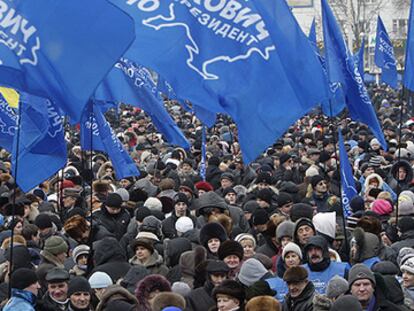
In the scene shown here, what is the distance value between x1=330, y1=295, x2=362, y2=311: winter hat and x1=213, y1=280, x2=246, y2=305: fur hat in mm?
833

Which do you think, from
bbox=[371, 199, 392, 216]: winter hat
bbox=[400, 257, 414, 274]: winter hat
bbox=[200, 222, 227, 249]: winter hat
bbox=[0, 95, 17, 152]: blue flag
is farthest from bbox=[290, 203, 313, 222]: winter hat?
bbox=[0, 95, 17, 152]: blue flag

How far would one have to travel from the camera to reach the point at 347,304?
7.32 meters

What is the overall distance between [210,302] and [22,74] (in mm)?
1940

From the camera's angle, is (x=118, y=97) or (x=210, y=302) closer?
(x=210, y=302)

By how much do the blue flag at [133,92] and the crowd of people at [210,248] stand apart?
2.32 ft

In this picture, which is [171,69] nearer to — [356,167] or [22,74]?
[22,74]

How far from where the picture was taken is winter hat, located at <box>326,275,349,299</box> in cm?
806

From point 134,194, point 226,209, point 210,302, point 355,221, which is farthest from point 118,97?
point 210,302

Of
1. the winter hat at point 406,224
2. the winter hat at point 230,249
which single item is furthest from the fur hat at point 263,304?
the winter hat at point 406,224

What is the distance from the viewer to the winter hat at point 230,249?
9219 mm

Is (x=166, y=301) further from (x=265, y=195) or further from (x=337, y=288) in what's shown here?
(x=265, y=195)

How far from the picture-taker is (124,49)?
26.0ft

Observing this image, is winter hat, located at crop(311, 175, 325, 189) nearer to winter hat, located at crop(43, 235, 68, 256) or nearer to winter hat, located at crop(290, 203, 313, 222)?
winter hat, located at crop(290, 203, 313, 222)

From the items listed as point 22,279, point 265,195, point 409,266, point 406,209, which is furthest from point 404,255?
point 265,195
